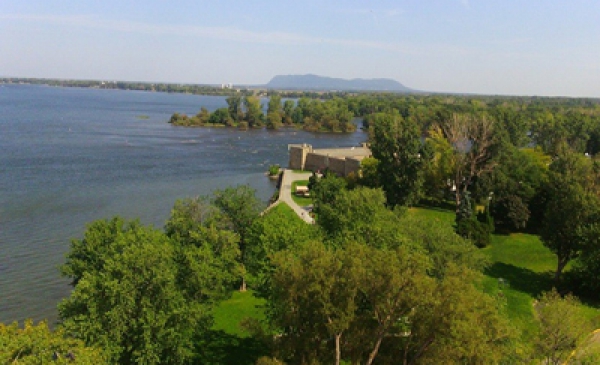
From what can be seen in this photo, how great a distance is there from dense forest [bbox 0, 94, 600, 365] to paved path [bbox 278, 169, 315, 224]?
2.72 metres

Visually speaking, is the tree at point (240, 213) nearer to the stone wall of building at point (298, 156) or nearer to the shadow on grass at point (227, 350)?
the shadow on grass at point (227, 350)

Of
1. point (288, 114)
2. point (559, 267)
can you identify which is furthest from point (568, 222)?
point (288, 114)

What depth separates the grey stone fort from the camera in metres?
49.2

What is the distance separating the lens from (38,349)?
10.2m

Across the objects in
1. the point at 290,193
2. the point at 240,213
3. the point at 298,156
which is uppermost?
the point at 240,213

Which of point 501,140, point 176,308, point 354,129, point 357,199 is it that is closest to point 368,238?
point 357,199

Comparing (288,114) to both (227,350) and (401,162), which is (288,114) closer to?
(401,162)

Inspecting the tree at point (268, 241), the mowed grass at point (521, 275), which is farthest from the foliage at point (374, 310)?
the mowed grass at point (521, 275)

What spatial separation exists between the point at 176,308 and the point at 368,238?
26.8ft

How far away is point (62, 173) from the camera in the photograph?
163ft

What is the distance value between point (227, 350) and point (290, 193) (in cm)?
2676

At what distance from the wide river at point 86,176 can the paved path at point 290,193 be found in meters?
2.36

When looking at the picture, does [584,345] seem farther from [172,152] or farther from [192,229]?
[172,152]

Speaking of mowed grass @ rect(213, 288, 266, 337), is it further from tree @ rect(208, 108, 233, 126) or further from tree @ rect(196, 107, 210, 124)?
tree @ rect(196, 107, 210, 124)
